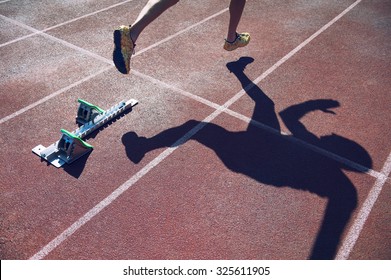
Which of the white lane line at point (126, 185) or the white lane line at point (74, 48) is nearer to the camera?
the white lane line at point (126, 185)

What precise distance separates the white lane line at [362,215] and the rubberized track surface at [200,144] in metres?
0.01

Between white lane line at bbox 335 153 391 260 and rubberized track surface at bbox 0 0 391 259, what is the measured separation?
1 cm

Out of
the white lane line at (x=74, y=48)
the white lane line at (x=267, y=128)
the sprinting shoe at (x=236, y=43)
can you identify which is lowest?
the white lane line at (x=74, y=48)

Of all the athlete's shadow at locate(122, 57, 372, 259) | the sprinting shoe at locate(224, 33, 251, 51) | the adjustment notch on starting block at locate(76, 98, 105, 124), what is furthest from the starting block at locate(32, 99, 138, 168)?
the sprinting shoe at locate(224, 33, 251, 51)

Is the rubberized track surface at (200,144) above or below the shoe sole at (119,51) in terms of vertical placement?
below

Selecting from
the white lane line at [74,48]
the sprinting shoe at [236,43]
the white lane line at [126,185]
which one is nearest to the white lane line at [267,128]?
the white lane line at [126,185]

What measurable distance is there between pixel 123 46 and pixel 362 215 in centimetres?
374

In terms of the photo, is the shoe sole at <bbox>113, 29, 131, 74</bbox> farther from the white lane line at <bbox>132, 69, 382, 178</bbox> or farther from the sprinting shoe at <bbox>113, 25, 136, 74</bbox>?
the white lane line at <bbox>132, 69, 382, 178</bbox>

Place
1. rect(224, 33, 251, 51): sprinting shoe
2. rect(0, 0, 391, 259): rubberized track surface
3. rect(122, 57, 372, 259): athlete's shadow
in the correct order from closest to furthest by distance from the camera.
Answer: rect(0, 0, 391, 259): rubberized track surface, rect(122, 57, 372, 259): athlete's shadow, rect(224, 33, 251, 51): sprinting shoe

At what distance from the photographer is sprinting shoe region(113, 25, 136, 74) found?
5.13 metres

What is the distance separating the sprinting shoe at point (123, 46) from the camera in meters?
5.13

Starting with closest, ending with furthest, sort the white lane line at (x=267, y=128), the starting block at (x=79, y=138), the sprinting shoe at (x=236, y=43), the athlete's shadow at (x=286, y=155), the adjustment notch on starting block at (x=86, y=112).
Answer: the athlete's shadow at (x=286, y=155), the starting block at (x=79, y=138), the white lane line at (x=267, y=128), the adjustment notch on starting block at (x=86, y=112), the sprinting shoe at (x=236, y=43)

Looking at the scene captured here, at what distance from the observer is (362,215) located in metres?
4.05

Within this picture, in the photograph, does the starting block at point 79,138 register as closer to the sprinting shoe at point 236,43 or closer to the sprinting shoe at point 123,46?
the sprinting shoe at point 123,46
